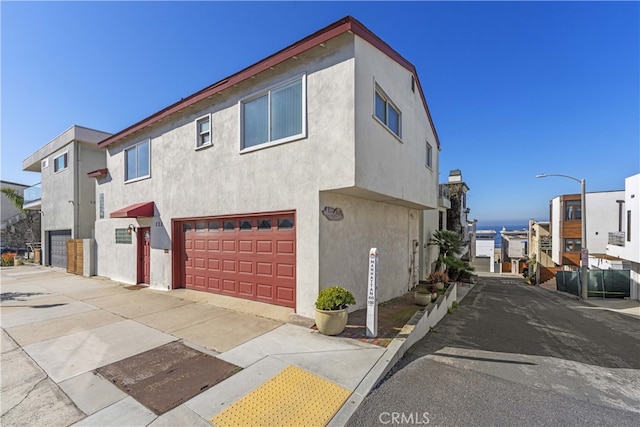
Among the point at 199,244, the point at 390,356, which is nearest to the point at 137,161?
the point at 199,244

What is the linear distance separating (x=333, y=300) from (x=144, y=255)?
9977mm

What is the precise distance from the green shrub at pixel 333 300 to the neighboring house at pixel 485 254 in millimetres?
39465

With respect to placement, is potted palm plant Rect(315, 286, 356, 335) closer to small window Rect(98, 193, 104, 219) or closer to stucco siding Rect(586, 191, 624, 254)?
small window Rect(98, 193, 104, 219)

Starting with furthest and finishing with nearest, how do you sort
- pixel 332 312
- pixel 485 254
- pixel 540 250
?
pixel 485 254 → pixel 540 250 → pixel 332 312

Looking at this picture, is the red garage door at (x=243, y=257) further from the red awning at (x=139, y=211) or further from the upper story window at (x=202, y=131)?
the upper story window at (x=202, y=131)

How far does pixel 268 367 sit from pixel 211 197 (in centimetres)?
608

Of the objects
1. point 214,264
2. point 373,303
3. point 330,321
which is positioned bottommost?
point 330,321

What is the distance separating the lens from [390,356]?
476cm

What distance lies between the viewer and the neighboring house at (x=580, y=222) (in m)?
31.1

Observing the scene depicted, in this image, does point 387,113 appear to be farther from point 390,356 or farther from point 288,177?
point 390,356

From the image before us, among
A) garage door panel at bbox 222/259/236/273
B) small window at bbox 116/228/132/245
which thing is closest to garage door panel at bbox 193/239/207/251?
garage door panel at bbox 222/259/236/273

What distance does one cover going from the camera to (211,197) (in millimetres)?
8922

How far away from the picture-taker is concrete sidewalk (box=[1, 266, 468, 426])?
3400 millimetres

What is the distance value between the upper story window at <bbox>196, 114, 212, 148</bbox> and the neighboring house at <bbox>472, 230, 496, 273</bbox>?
4025 centimetres
